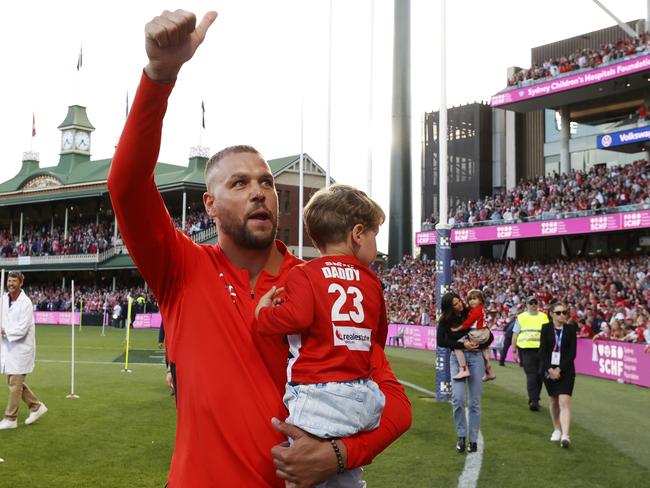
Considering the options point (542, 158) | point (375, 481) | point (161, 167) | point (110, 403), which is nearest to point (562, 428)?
point (375, 481)

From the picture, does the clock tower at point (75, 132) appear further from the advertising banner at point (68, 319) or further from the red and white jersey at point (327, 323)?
the red and white jersey at point (327, 323)

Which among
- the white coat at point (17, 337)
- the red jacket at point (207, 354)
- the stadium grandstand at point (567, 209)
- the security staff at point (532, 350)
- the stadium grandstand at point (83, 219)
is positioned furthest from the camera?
the stadium grandstand at point (83, 219)

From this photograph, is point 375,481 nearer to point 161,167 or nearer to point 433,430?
point 433,430

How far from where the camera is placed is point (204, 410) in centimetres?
243

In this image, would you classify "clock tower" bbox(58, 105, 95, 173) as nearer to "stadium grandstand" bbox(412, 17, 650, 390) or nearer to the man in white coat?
"stadium grandstand" bbox(412, 17, 650, 390)

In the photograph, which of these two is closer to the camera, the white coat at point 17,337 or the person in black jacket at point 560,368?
the person in black jacket at point 560,368

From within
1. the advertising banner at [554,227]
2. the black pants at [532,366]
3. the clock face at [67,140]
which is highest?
the clock face at [67,140]

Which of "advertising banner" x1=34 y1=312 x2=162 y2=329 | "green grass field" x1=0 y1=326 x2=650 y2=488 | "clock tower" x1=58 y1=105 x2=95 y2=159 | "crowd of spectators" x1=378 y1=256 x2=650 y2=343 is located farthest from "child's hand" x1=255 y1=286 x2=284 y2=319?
"clock tower" x1=58 y1=105 x2=95 y2=159

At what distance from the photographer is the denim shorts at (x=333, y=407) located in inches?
97.9

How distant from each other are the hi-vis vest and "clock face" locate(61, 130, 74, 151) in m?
63.4

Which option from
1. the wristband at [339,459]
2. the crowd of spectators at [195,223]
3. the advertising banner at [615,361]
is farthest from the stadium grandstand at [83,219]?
the wristband at [339,459]

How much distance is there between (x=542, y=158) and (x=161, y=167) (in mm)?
32041

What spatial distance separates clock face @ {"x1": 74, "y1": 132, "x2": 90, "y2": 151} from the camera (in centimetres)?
7000

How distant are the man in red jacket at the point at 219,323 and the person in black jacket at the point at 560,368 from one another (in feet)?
27.8
